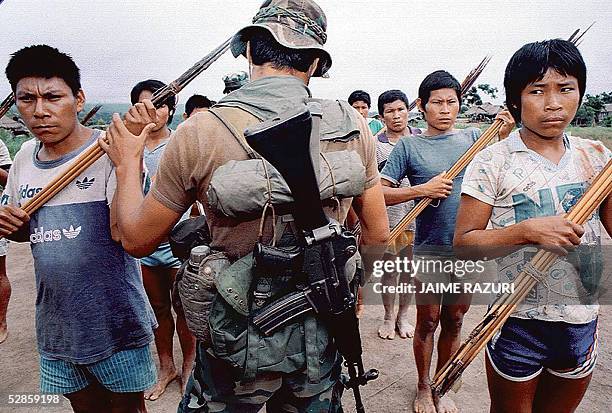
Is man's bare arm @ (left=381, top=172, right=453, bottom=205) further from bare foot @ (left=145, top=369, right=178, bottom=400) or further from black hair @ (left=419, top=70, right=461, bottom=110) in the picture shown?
bare foot @ (left=145, top=369, right=178, bottom=400)

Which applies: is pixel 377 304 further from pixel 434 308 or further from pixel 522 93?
pixel 522 93

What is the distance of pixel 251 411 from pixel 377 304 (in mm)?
3402

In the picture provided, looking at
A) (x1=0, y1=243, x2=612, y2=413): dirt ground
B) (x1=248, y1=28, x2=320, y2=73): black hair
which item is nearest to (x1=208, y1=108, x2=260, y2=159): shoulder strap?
(x1=248, y1=28, x2=320, y2=73): black hair

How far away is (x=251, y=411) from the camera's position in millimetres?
1531

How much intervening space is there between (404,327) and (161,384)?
217cm

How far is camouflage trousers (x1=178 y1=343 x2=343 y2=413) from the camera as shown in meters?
1.49

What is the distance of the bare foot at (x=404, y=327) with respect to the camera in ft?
12.9

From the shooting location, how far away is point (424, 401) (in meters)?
2.85

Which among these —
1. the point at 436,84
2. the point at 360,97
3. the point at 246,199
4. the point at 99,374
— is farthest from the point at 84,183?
the point at 360,97

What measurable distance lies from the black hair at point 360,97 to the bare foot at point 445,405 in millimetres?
4110

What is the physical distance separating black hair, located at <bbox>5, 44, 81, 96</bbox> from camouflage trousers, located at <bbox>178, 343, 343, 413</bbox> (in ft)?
4.49

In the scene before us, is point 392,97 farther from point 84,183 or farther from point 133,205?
point 133,205

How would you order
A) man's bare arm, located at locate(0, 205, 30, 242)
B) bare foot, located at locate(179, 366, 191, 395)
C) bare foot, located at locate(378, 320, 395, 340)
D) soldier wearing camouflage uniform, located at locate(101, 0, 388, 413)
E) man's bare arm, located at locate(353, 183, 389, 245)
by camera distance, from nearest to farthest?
soldier wearing camouflage uniform, located at locate(101, 0, 388, 413) < man's bare arm, located at locate(353, 183, 389, 245) < man's bare arm, located at locate(0, 205, 30, 242) < bare foot, located at locate(179, 366, 191, 395) < bare foot, located at locate(378, 320, 395, 340)

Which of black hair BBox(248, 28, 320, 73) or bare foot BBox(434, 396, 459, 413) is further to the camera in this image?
bare foot BBox(434, 396, 459, 413)
